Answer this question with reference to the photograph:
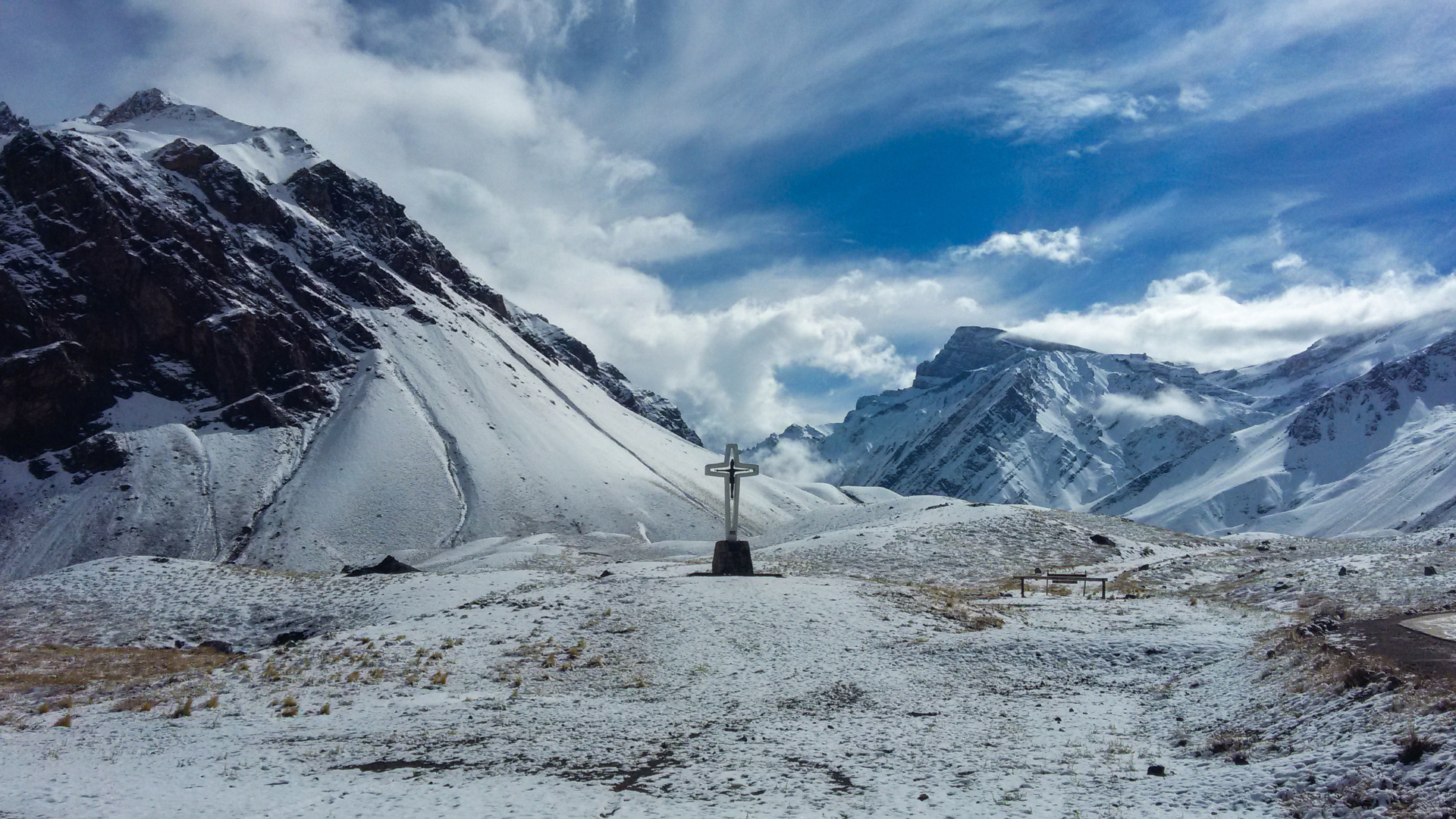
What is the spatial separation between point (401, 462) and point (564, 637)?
336 ft

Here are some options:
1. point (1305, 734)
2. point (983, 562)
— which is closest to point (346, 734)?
point (1305, 734)

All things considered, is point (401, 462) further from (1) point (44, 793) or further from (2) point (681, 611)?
(1) point (44, 793)

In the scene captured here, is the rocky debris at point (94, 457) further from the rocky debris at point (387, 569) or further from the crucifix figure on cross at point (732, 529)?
the crucifix figure on cross at point (732, 529)

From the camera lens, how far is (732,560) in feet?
120

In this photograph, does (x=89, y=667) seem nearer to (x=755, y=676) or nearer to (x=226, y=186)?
(x=755, y=676)

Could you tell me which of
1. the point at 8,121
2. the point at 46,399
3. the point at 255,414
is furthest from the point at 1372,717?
the point at 8,121

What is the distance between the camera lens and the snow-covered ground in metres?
12.0

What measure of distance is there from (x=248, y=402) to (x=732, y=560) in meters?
116

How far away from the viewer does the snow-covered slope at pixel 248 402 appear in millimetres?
105062

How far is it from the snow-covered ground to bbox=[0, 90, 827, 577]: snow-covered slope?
241ft

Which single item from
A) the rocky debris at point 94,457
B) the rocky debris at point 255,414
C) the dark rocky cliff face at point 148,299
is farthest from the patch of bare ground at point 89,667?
the dark rocky cliff face at point 148,299

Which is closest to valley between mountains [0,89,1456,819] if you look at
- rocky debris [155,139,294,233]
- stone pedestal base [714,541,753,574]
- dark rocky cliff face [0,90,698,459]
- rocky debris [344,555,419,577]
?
rocky debris [344,555,419,577]

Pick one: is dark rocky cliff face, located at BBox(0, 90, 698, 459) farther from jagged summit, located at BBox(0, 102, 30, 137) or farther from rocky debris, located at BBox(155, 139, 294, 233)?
jagged summit, located at BBox(0, 102, 30, 137)

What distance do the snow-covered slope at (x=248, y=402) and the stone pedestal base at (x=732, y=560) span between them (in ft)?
239
